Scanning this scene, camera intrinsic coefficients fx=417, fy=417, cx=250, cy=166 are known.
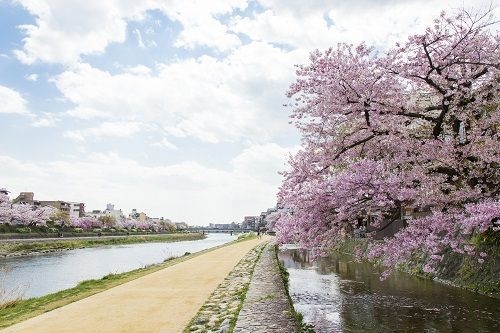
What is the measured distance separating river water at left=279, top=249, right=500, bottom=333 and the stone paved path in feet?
3.89

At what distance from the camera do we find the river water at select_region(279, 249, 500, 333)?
11.3 meters

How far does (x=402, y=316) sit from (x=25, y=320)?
408 inches

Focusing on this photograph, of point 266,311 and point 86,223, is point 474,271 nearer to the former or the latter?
point 266,311

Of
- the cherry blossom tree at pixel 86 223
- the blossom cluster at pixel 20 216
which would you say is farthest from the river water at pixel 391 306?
the cherry blossom tree at pixel 86 223

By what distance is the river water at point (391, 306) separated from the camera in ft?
37.1

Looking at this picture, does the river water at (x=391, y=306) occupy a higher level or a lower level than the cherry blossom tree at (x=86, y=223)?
lower

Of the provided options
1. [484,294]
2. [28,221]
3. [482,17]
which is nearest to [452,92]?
[482,17]

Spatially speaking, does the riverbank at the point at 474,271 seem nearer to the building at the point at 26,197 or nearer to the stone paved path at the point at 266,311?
the stone paved path at the point at 266,311

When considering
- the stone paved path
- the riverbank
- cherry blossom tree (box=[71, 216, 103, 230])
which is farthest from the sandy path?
cherry blossom tree (box=[71, 216, 103, 230])

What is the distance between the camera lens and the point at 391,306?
1392cm

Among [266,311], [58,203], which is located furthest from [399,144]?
[58,203]

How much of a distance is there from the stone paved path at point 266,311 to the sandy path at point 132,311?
52.6 inches

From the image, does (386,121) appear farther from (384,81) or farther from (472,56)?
(472,56)

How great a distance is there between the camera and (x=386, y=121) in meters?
10.5
